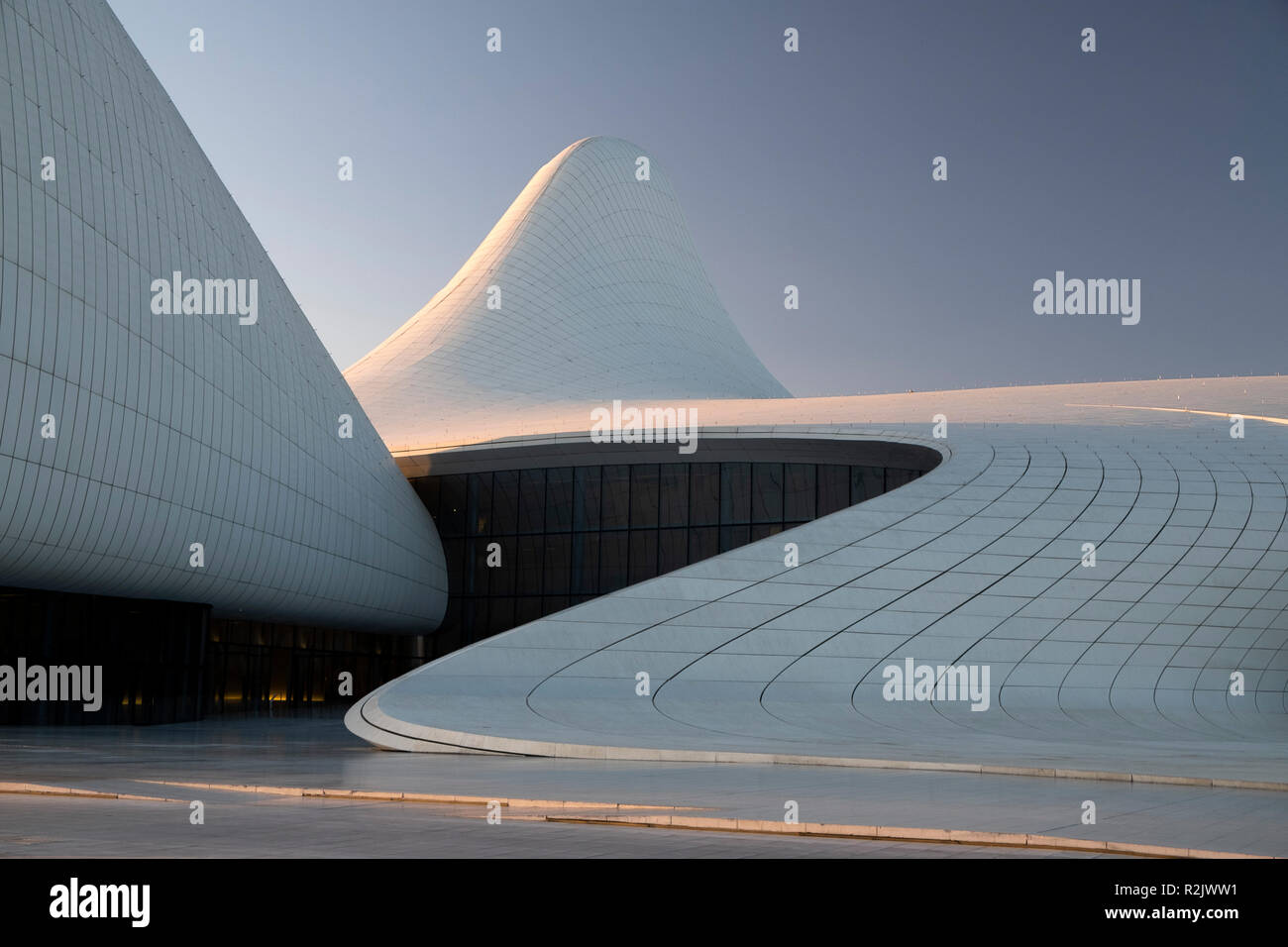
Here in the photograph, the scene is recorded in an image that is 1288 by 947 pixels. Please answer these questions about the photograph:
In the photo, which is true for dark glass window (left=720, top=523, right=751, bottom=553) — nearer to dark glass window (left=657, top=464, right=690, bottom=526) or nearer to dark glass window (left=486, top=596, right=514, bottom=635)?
dark glass window (left=657, top=464, right=690, bottom=526)

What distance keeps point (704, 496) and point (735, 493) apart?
2.86 feet

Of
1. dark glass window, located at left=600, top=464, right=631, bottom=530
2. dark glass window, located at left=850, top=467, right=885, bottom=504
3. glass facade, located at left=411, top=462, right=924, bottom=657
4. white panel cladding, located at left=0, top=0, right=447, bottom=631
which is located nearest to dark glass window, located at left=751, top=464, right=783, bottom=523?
glass facade, located at left=411, top=462, right=924, bottom=657

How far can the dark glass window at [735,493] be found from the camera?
32281 mm

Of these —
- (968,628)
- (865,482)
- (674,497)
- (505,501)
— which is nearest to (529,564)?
(505,501)

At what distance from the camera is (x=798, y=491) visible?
1252 inches

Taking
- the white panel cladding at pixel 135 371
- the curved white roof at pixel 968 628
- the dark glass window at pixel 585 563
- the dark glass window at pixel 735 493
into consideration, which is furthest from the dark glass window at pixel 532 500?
the curved white roof at pixel 968 628

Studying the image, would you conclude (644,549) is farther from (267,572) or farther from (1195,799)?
(1195,799)

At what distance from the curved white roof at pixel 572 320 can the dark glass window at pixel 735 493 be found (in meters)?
6.45

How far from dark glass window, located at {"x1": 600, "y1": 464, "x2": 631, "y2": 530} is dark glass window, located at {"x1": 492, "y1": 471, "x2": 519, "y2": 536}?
8.94ft

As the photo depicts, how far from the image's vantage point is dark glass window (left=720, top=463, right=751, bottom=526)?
32281 millimetres

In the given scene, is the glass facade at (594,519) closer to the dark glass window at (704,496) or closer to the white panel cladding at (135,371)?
the dark glass window at (704,496)

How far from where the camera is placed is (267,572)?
24500 mm

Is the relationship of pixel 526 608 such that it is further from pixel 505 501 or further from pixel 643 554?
pixel 643 554

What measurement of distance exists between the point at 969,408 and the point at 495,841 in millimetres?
27959
